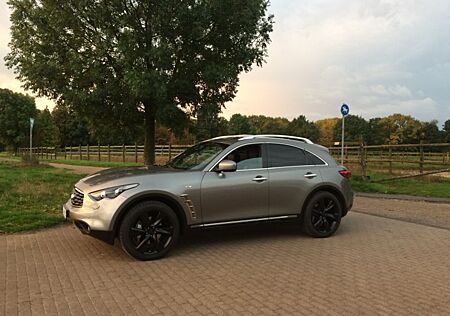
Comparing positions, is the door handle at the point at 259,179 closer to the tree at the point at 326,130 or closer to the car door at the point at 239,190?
the car door at the point at 239,190

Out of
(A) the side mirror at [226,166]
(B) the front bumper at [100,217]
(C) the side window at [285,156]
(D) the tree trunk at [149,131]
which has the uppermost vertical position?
(D) the tree trunk at [149,131]

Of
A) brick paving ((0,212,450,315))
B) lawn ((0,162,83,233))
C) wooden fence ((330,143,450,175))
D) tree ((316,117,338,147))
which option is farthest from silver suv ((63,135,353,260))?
tree ((316,117,338,147))

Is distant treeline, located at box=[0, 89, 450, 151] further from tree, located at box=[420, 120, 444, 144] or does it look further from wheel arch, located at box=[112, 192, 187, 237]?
wheel arch, located at box=[112, 192, 187, 237]

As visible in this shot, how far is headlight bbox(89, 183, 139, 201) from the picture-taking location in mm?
5621

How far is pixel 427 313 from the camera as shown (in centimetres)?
408

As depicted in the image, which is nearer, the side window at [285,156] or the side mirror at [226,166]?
the side mirror at [226,166]

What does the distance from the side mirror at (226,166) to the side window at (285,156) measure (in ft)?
2.58

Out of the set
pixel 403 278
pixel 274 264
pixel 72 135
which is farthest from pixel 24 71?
pixel 72 135

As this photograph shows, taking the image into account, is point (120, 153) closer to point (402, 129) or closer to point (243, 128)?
point (243, 128)

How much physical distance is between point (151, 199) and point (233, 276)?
1544 millimetres

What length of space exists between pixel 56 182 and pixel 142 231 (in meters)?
9.08

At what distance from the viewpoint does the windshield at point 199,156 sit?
6.47 meters

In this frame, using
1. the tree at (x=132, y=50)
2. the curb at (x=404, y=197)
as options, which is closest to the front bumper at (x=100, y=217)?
the tree at (x=132, y=50)

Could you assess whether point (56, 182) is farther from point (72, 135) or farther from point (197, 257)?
point (72, 135)
